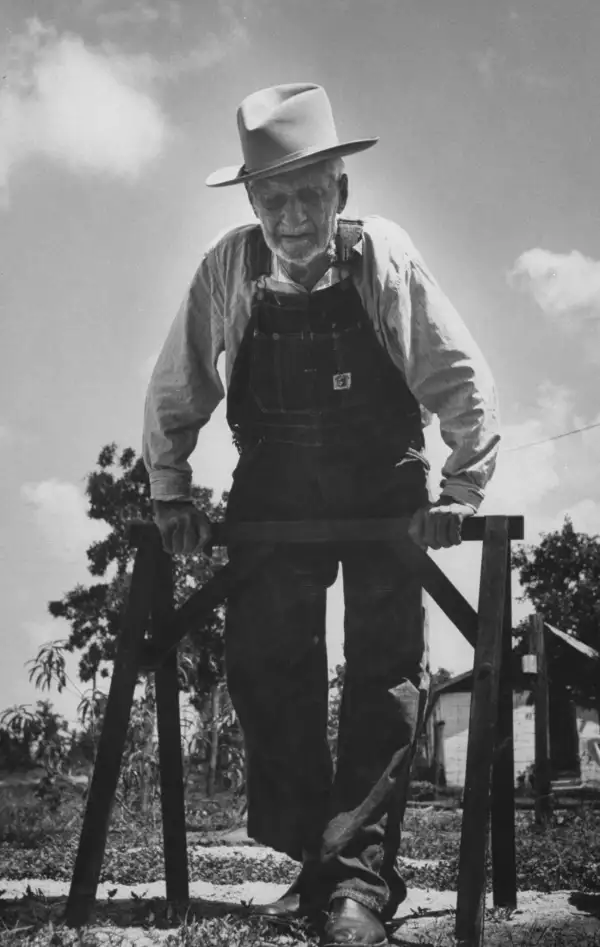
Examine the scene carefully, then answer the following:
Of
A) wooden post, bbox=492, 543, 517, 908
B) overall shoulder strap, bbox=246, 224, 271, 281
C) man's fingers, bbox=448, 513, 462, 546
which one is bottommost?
wooden post, bbox=492, 543, 517, 908

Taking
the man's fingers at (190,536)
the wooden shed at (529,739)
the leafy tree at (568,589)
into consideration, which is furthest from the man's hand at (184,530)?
the wooden shed at (529,739)

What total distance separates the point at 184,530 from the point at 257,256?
925 mm

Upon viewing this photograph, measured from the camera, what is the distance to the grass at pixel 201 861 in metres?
3.45

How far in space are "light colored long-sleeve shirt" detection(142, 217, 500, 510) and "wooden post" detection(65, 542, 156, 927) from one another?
392 millimetres

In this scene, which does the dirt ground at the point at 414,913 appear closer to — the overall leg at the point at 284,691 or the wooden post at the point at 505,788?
the wooden post at the point at 505,788

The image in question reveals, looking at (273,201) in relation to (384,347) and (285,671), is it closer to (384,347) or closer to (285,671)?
(384,347)

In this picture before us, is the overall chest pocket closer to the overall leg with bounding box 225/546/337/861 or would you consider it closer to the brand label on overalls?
the brand label on overalls

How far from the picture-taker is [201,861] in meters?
5.28

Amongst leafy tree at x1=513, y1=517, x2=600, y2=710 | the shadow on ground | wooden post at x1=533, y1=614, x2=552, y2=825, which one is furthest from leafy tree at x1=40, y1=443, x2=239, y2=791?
leafy tree at x1=513, y1=517, x2=600, y2=710

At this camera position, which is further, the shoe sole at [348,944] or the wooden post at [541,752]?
the wooden post at [541,752]

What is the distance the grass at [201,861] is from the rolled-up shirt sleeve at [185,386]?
138 cm

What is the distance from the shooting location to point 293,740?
3.80 metres

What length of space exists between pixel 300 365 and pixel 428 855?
3208 mm

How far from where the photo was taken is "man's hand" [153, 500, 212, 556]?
12.6 feet
